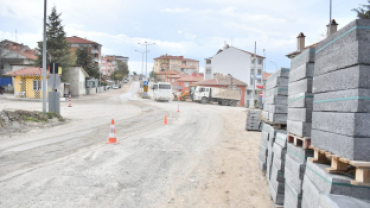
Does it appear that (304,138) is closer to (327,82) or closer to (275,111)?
(327,82)

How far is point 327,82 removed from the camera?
3793mm

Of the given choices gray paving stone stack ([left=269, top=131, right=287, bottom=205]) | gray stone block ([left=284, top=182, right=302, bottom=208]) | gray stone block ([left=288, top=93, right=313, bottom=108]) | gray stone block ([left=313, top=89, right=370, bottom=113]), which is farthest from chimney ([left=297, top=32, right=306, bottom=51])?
gray stone block ([left=313, top=89, right=370, bottom=113])

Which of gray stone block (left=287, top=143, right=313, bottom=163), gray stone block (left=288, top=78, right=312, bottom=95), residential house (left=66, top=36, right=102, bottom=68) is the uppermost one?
residential house (left=66, top=36, right=102, bottom=68)

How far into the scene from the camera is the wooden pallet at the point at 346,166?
311 centimetres

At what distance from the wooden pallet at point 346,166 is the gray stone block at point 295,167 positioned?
369 mm

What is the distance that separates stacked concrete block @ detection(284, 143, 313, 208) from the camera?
433 cm

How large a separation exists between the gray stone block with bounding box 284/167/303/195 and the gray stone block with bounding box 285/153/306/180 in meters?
0.03

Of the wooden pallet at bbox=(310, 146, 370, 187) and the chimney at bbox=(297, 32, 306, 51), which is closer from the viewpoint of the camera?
the wooden pallet at bbox=(310, 146, 370, 187)

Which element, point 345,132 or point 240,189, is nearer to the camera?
point 345,132

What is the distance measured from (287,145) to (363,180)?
2.12 m

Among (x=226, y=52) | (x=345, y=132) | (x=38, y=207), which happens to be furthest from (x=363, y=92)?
(x=226, y=52)

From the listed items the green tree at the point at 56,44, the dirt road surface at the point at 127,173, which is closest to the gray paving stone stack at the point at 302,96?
the dirt road surface at the point at 127,173

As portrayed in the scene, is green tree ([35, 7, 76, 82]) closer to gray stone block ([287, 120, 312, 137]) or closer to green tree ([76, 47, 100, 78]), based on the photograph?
green tree ([76, 47, 100, 78])

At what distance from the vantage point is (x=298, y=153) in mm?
4676
